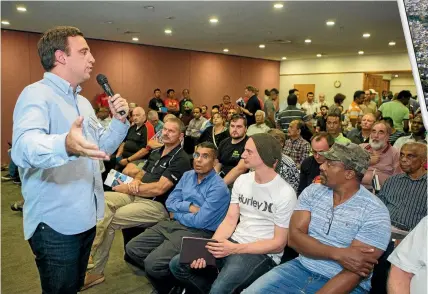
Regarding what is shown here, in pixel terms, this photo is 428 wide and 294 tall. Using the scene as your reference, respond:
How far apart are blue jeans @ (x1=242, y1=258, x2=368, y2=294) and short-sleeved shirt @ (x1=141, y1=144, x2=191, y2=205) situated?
1.31 metres

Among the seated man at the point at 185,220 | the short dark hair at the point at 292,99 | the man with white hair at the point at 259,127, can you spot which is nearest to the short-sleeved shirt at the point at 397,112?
the short dark hair at the point at 292,99

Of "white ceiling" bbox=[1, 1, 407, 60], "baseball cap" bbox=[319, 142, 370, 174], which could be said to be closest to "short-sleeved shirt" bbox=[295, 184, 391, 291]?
"baseball cap" bbox=[319, 142, 370, 174]

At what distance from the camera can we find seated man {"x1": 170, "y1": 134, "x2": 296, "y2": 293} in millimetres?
2113

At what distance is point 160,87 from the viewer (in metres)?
10.9

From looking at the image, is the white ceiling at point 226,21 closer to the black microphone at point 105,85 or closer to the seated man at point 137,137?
the seated man at point 137,137

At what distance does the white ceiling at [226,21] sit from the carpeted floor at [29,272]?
12.3 feet

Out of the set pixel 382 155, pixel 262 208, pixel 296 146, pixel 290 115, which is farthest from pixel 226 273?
pixel 290 115

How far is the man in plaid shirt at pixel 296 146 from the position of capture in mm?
4027

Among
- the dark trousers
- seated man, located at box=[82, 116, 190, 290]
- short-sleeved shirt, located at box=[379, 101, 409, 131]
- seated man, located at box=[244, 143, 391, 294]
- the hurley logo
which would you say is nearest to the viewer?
seated man, located at box=[244, 143, 391, 294]

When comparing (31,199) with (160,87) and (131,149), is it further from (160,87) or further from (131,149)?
(160,87)

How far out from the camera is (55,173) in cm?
137

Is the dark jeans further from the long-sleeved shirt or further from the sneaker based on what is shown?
the sneaker

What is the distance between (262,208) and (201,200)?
0.60 meters

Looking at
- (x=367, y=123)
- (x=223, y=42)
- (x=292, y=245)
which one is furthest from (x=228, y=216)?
(x=223, y=42)
